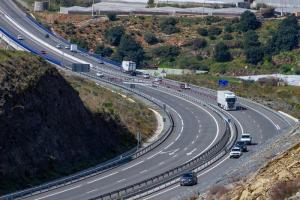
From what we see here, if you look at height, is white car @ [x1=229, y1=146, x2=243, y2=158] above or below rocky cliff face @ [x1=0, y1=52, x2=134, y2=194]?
below

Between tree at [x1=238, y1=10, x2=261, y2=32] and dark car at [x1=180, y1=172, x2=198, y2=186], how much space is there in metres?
119

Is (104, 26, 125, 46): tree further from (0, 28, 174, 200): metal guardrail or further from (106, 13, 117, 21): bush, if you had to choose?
(0, 28, 174, 200): metal guardrail

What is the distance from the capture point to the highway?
211ft

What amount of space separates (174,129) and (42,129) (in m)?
24.4

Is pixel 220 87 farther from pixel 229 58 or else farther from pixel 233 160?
pixel 233 160

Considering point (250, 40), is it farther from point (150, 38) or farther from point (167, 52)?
point (150, 38)

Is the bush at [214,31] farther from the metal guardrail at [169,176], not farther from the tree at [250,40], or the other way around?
the metal guardrail at [169,176]

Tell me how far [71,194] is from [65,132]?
15360 millimetres

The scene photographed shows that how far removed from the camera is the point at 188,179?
60.9 metres

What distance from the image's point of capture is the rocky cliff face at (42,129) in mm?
66688

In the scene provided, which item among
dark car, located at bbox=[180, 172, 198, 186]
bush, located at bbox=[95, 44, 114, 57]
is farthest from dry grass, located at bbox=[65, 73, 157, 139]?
bush, located at bbox=[95, 44, 114, 57]

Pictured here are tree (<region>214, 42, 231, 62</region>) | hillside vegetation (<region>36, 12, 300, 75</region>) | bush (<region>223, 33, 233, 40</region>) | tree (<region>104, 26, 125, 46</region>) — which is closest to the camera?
hillside vegetation (<region>36, 12, 300, 75</region>)

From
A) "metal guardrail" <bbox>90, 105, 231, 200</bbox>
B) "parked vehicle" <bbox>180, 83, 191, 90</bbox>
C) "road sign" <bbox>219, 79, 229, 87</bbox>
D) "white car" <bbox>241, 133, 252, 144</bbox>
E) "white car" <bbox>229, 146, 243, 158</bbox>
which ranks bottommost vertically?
"road sign" <bbox>219, 79, 229, 87</bbox>

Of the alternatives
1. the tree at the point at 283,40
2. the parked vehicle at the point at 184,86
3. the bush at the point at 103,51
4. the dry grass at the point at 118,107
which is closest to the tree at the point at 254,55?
the tree at the point at 283,40
